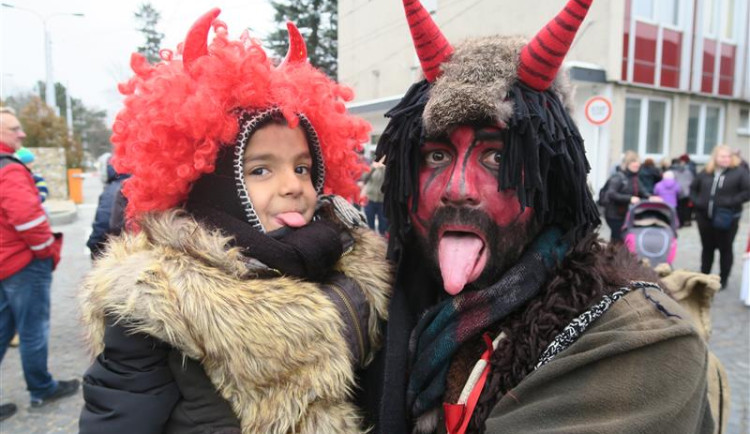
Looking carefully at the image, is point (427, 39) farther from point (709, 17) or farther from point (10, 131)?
point (709, 17)

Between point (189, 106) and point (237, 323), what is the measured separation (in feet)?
2.33

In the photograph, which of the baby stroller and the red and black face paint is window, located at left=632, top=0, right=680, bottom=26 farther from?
the red and black face paint

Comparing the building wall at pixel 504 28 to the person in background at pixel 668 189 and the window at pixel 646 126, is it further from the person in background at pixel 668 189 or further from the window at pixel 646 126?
the person in background at pixel 668 189

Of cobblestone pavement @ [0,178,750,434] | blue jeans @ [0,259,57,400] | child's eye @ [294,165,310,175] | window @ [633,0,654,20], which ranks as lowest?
cobblestone pavement @ [0,178,750,434]

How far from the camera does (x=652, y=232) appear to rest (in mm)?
5027

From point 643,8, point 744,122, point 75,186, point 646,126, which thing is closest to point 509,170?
point 643,8

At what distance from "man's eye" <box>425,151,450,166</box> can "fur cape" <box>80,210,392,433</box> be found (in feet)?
1.58

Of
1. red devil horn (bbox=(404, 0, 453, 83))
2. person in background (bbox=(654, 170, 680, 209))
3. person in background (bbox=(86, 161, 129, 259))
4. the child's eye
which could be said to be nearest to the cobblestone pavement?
person in background (bbox=(86, 161, 129, 259))

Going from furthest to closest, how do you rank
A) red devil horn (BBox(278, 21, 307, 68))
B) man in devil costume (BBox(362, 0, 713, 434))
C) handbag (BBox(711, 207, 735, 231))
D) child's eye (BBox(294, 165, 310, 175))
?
1. handbag (BBox(711, 207, 735, 231))
2. red devil horn (BBox(278, 21, 307, 68))
3. child's eye (BBox(294, 165, 310, 175))
4. man in devil costume (BBox(362, 0, 713, 434))

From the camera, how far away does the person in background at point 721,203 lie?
6137mm

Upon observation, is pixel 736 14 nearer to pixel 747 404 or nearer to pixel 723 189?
pixel 723 189

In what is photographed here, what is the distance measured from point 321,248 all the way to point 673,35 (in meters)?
14.4

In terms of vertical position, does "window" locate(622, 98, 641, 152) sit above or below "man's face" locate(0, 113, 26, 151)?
above

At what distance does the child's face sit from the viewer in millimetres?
1596
